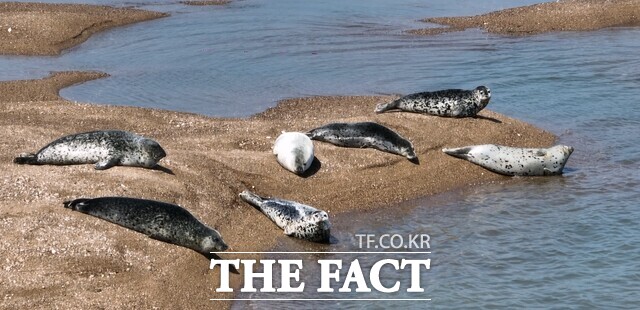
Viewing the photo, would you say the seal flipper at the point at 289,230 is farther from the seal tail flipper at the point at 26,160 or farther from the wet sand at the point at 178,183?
the seal tail flipper at the point at 26,160

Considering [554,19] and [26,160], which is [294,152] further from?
[554,19]

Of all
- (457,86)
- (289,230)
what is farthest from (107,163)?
(457,86)

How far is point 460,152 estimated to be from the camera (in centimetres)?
1277

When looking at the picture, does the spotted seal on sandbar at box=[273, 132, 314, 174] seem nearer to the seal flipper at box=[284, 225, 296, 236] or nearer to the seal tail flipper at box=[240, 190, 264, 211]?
the seal tail flipper at box=[240, 190, 264, 211]

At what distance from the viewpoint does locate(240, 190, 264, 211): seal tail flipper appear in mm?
10562

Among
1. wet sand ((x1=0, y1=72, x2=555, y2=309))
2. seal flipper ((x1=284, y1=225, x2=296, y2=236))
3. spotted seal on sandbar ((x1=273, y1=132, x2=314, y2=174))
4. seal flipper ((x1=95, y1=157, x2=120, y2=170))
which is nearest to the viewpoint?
wet sand ((x1=0, y1=72, x2=555, y2=309))

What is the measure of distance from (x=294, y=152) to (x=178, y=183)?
1.73 metres

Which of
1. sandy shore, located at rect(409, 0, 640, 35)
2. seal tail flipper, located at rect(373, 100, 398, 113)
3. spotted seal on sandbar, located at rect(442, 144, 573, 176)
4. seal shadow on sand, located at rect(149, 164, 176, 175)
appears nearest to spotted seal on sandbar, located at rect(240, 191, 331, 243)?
seal shadow on sand, located at rect(149, 164, 176, 175)

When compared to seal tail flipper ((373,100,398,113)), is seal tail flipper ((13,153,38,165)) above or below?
above

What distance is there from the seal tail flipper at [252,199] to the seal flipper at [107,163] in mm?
1411

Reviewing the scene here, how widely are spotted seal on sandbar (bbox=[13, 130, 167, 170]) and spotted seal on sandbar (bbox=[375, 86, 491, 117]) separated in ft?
15.2

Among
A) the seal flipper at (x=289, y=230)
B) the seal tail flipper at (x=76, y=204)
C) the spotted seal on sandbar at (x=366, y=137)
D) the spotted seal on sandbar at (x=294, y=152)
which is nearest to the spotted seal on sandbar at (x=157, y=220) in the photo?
the seal tail flipper at (x=76, y=204)

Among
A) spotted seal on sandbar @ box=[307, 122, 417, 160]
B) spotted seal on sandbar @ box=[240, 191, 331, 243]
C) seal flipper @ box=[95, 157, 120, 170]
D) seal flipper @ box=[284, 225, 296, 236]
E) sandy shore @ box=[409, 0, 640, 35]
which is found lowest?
seal flipper @ box=[284, 225, 296, 236]

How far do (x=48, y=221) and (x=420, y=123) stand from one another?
618 cm
